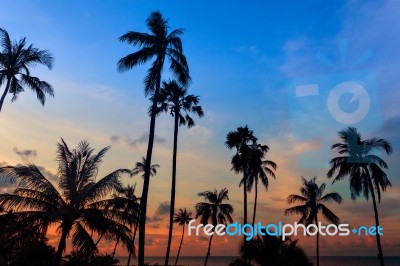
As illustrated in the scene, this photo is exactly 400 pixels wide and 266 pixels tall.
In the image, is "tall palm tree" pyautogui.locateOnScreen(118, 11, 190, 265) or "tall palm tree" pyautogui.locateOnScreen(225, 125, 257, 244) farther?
"tall palm tree" pyautogui.locateOnScreen(225, 125, 257, 244)

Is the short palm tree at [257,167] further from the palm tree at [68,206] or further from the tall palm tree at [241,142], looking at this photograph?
the palm tree at [68,206]

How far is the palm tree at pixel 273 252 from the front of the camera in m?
26.7

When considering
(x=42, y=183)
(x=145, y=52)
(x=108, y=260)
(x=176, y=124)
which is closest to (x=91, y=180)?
(x=42, y=183)

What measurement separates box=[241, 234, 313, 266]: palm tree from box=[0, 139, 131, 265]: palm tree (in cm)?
909

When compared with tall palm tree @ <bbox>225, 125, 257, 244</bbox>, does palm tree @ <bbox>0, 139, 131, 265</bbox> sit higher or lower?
lower

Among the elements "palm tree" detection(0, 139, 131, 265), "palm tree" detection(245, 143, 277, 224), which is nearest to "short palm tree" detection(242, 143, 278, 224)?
"palm tree" detection(245, 143, 277, 224)

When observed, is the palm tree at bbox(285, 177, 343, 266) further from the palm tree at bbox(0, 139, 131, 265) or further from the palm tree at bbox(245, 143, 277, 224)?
the palm tree at bbox(0, 139, 131, 265)

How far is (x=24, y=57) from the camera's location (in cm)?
2817

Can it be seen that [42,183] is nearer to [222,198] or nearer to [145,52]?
[145,52]

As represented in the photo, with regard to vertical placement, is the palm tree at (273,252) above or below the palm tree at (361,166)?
below

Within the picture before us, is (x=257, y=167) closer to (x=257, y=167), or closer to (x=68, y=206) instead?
(x=257, y=167)

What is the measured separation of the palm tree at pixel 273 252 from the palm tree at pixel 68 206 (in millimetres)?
9090

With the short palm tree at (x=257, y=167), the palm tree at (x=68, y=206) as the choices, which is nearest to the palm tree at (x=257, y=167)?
the short palm tree at (x=257, y=167)

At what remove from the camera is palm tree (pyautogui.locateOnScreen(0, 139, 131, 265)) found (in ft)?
70.6
